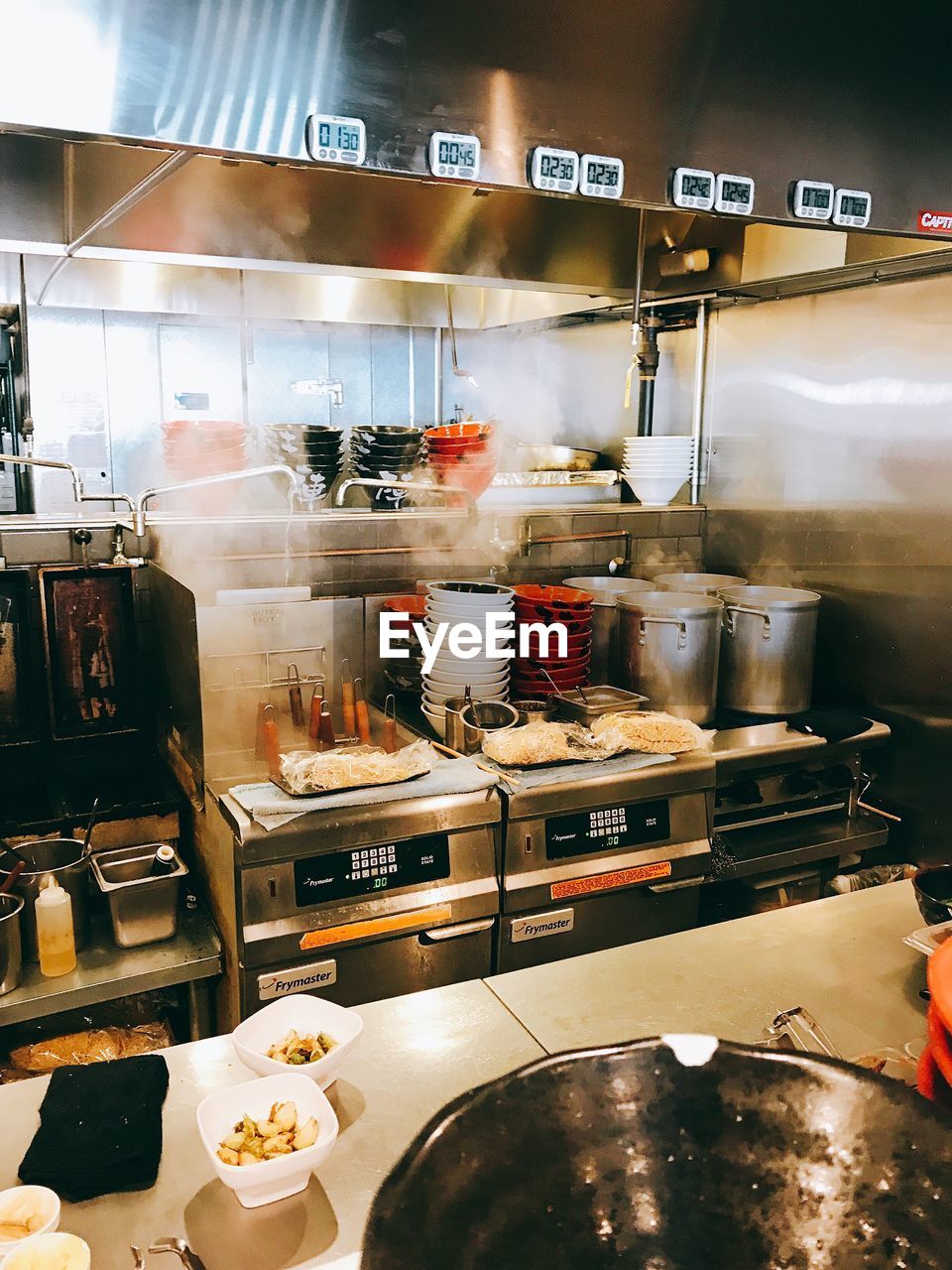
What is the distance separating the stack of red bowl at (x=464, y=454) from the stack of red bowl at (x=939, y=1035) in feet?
8.77

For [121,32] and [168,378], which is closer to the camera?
[121,32]

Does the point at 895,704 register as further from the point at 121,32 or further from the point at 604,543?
the point at 121,32

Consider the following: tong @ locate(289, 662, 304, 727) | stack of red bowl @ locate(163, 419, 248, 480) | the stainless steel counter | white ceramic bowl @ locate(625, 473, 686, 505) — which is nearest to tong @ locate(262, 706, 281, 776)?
tong @ locate(289, 662, 304, 727)

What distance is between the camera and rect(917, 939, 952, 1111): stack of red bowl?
3.37 ft

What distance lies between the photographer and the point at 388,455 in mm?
3816

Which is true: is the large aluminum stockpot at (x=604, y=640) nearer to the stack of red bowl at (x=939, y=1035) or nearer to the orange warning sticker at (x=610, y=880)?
the orange warning sticker at (x=610, y=880)

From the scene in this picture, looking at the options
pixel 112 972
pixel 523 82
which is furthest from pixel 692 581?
pixel 523 82

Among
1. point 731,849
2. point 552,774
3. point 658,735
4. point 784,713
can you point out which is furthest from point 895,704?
point 552,774

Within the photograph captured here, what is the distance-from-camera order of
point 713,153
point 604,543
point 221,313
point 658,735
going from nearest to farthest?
point 713,153
point 658,735
point 604,543
point 221,313

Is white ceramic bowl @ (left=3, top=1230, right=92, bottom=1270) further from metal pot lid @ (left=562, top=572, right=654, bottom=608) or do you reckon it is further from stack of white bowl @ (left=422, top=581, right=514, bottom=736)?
metal pot lid @ (left=562, top=572, right=654, bottom=608)

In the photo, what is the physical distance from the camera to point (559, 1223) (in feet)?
2.62

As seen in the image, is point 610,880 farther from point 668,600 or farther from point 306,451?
point 306,451

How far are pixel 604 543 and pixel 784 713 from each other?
1043 mm

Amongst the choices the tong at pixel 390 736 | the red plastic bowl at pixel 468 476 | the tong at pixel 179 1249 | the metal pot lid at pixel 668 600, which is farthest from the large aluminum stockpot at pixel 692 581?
the tong at pixel 179 1249
